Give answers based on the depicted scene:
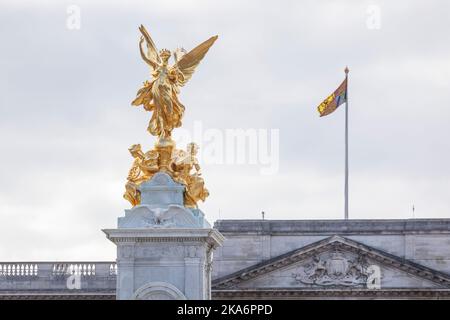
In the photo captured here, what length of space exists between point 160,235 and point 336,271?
58.7 m

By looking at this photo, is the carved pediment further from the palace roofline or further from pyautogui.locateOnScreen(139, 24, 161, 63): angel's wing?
pyautogui.locateOnScreen(139, 24, 161, 63): angel's wing

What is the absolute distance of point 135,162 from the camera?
4716 cm

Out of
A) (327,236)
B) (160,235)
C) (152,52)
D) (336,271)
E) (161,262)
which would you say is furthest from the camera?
(336,271)

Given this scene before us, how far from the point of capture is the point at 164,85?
46844mm

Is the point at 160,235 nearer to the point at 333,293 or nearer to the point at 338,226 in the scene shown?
the point at 333,293

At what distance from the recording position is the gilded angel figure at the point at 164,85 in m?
46.9

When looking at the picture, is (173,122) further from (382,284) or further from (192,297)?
(382,284)

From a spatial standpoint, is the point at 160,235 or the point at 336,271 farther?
the point at 336,271

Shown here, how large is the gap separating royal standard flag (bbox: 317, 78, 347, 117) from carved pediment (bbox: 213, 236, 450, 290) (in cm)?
757

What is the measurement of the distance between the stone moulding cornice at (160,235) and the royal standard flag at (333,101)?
55839 millimetres

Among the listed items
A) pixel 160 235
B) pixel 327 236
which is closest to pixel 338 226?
pixel 327 236

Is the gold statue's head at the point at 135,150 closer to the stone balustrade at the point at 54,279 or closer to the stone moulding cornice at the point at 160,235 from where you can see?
the stone moulding cornice at the point at 160,235

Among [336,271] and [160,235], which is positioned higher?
[336,271]
